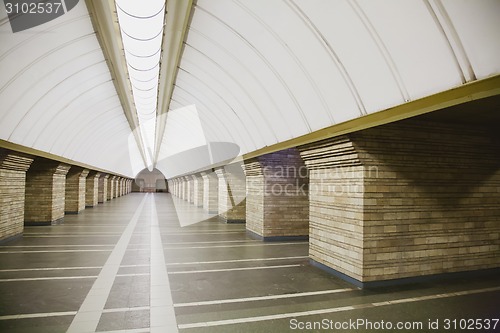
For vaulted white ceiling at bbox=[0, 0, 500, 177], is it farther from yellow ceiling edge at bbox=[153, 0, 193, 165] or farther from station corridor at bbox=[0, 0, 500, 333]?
yellow ceiling edge at bbox=[153, 0, 193, 165]

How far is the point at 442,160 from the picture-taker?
22.2 ft

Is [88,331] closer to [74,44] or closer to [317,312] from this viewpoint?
[317,312]

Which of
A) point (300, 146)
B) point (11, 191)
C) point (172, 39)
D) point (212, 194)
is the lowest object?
point (212, 194)

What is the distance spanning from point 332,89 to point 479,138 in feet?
12.9

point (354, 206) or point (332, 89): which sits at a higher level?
point (332, 89)

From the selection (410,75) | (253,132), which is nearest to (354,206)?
(410,75)

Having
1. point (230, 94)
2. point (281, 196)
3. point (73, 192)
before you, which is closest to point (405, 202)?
point (230, 94)

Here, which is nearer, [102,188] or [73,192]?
[73,192]

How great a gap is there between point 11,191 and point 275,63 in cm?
975

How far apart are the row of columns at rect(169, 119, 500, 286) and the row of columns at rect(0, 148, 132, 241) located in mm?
8791

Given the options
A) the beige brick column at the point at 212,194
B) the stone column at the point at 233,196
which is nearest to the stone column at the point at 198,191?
the beige brick column at the point at 212,194

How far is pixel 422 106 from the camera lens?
3869mm

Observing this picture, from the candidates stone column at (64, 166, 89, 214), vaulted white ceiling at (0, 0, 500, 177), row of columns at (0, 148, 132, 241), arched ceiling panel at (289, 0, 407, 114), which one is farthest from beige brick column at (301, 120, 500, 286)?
stone column at (64, 166, 89, 214)

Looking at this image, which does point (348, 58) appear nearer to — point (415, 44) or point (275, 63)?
Result: point (415, 44)
